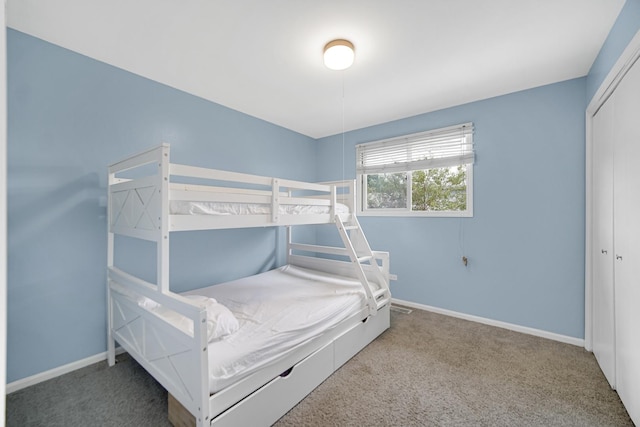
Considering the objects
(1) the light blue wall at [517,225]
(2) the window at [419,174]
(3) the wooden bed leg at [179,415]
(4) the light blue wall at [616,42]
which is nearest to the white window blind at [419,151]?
(2) the window at [419,174]

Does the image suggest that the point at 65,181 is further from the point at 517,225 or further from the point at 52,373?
the point at 517,225

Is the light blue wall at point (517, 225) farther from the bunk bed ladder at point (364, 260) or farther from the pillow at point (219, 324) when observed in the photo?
the pillow at point (219, 324)

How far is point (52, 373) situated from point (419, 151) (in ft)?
12.7

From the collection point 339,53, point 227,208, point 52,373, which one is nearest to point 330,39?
point 339,53

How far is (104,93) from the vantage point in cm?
219

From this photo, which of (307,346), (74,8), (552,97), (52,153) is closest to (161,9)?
(74,8)

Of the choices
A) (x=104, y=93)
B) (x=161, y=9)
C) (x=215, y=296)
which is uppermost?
(x=161, y=9)

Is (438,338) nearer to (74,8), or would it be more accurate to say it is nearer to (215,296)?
(215,296)

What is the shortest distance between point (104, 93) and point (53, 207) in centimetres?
95

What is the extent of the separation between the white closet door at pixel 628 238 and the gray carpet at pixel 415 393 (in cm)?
24

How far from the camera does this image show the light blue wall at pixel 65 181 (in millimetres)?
1847

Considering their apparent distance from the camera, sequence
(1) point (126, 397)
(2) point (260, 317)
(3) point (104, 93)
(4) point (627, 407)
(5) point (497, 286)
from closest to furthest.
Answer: (4) point (627, 407) → (1) point (126, 397) → (2) point (260, 317) → (3) point (104, 93) → (5) point (497, 286)

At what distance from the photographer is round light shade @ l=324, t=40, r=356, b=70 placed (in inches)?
75.9

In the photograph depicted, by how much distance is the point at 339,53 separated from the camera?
6.43 ft
